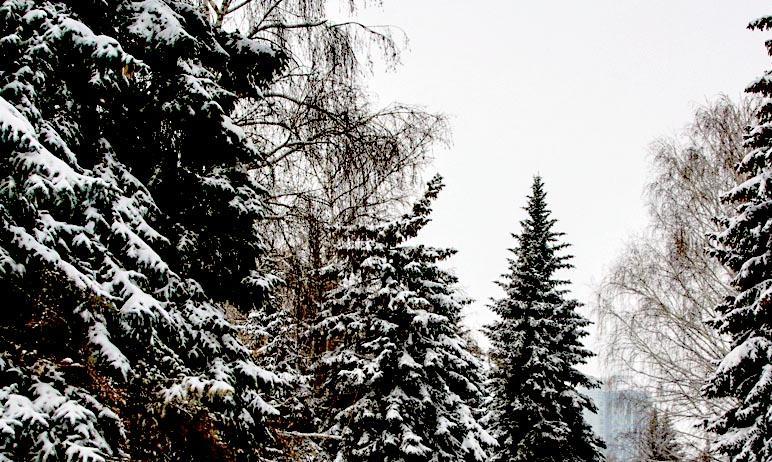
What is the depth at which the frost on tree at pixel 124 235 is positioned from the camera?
3.44 metres

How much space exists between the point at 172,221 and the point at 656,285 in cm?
1209

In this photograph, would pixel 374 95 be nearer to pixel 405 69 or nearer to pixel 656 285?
pixel 405 69

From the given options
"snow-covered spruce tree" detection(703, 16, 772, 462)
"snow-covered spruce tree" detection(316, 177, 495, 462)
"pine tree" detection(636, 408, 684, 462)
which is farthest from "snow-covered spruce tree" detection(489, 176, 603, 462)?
"snow-covered spruce tree" detection(703, 16, 772, 462)

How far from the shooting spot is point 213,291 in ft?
19.5

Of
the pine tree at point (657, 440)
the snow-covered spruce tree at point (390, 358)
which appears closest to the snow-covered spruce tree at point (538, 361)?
the pine tree at point (657, 440)

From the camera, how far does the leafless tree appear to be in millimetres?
13656

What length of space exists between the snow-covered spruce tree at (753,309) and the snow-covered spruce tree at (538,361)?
257 inches

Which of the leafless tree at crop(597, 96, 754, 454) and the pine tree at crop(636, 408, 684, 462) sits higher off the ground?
the leafless tree at crop(597, 96, 754, 454)

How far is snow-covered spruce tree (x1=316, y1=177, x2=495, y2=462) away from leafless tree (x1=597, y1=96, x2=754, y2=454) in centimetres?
483

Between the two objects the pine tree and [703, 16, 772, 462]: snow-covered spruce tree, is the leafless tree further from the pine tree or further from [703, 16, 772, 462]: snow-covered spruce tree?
[703, 16, 772, 462]: snow-covered spruce tree

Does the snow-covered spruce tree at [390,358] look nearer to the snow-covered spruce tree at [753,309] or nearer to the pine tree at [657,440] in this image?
the snow-covered spruce tree at [753,309]

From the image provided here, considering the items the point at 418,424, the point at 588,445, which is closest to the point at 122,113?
the point at 418,424

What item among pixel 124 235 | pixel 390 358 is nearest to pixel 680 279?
pixel 390 358

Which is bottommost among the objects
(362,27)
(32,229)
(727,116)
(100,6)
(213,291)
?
(32,229)
